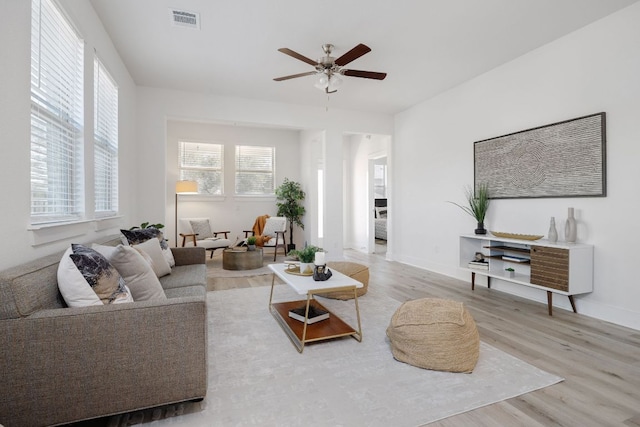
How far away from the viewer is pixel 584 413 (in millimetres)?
1729

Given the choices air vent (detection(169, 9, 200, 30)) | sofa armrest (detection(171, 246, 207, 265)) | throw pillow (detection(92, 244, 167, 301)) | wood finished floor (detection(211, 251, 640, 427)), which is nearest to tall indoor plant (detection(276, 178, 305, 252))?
wood finished floor (detection(211, 251, 640, 427))

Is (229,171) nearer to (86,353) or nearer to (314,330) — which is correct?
(314,330)

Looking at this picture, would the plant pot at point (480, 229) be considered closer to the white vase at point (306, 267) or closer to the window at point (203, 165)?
the white vase at point (306, 267)

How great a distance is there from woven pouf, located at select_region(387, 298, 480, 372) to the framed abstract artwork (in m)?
2.17

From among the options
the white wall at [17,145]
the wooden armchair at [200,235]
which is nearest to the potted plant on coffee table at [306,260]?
the white wall at [17,145]

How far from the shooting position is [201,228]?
6.85 meters

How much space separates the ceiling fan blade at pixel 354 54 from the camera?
9.57ft

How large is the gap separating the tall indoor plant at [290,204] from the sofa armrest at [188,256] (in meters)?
3.81

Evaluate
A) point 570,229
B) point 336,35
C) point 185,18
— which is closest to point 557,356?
point 570,229

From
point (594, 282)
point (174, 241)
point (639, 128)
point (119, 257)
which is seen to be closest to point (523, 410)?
point (594, 282)

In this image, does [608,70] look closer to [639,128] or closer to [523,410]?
[639,128]

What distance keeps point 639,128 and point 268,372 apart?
3.79m

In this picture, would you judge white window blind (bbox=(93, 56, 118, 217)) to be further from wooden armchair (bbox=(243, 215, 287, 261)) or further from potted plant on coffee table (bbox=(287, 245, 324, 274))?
wooden armchair (bbox=(243, 215, 287, 261))

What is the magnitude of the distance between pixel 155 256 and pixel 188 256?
0.78 metres
